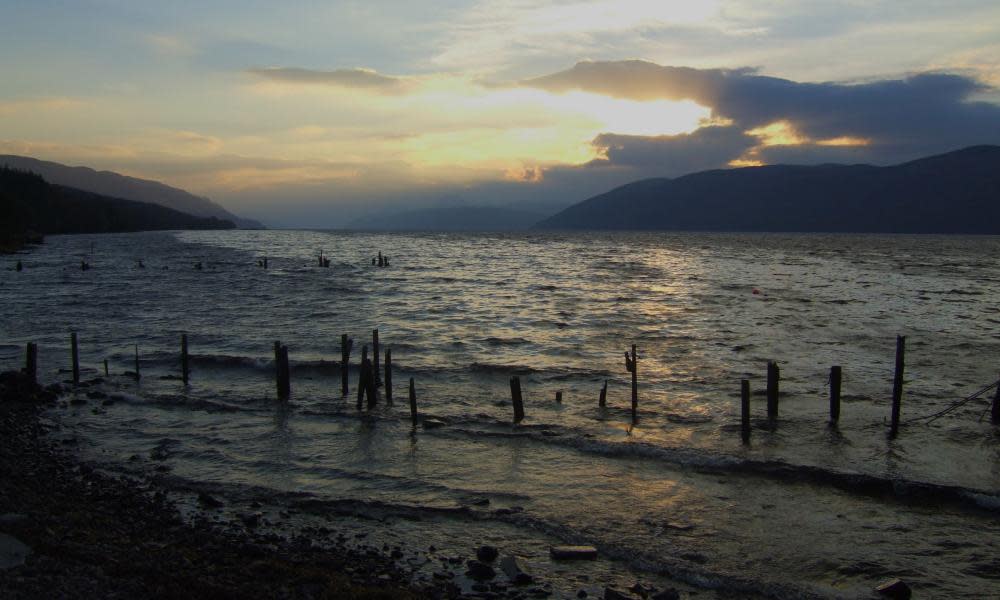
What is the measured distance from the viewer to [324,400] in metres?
24.1

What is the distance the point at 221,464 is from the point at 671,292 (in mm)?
55211

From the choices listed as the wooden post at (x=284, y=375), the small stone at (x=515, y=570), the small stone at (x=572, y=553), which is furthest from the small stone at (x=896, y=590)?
the wooden post at (x=284, y=375)

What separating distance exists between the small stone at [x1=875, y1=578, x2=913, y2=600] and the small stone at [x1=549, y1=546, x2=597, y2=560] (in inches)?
194

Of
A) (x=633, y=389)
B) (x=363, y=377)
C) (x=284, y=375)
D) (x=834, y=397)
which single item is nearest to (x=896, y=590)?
Answer: (x=633, y=389)

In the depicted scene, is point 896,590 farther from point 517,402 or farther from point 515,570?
point 517,402

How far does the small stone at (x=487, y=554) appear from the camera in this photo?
1204cm

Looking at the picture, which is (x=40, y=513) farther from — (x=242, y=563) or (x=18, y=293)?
(x=18, y=293)

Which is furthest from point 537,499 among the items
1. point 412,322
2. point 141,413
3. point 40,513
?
point 412,322

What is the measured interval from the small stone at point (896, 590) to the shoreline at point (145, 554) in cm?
746

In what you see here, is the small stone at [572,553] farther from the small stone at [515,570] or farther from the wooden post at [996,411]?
the wooden post at [996,411]

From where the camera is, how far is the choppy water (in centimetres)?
1343

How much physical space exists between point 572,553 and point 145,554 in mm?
7356

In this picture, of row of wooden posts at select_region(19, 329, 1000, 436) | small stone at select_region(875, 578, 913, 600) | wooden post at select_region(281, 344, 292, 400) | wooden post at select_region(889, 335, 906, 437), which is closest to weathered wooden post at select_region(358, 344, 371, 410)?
row of wooden posts at select_region(19, 329, 1000, 436)

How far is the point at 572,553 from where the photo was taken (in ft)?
40.5
